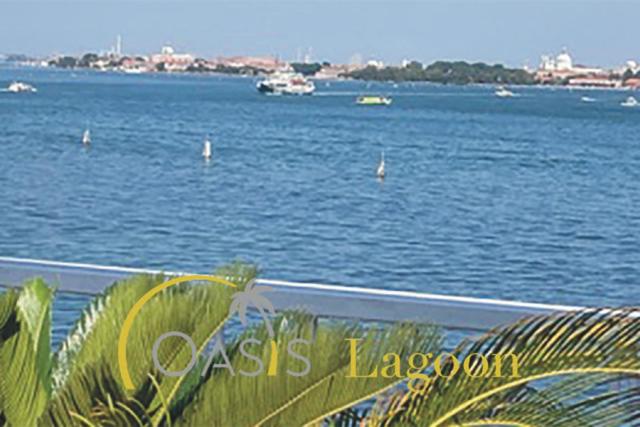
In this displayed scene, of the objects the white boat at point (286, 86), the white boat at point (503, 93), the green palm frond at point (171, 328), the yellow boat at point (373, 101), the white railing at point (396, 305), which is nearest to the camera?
the green palm frond at point (171, 328)

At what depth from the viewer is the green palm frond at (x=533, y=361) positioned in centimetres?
217

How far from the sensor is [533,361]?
2184 mm

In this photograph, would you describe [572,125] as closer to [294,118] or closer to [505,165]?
[294,118]

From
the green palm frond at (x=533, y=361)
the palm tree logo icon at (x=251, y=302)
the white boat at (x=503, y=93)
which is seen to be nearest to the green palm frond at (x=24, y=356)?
the palm tree logo icon at (x=251, y=302)

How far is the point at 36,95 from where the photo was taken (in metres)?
90.4

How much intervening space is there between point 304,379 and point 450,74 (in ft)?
349

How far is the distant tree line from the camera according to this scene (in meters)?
105

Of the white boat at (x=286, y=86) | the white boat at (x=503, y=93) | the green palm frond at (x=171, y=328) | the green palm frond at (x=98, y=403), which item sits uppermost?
the green palm frond at (x=171, y=328)

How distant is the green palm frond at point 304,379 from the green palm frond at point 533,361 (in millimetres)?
81

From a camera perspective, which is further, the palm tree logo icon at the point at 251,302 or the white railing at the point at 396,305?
the white railing at the point at 396,305

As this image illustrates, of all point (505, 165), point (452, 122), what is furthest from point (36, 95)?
point (505, 165)

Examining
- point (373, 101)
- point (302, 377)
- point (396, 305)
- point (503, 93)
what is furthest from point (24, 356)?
point (503, 93)

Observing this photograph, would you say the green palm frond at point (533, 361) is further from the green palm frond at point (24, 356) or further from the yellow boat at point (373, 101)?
the yellow boat at point (373, 101)

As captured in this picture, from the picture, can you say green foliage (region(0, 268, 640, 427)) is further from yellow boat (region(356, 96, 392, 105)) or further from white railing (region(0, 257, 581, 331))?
yellow boat (region(356, 96, 392, 105))
